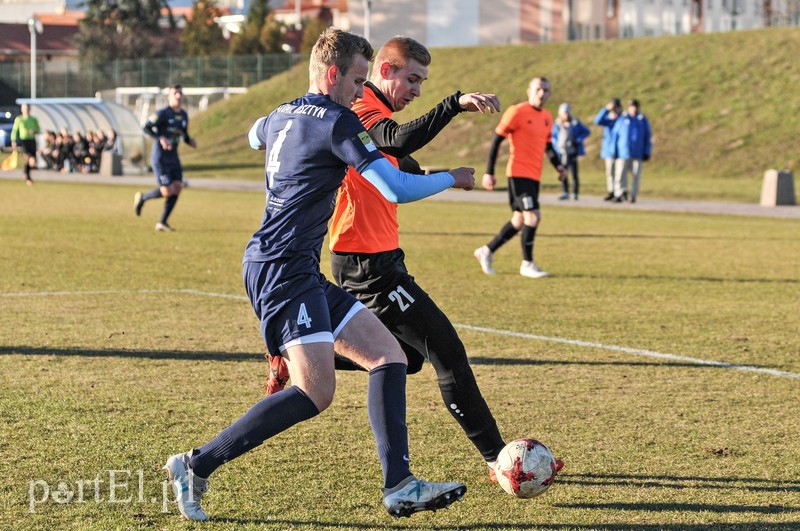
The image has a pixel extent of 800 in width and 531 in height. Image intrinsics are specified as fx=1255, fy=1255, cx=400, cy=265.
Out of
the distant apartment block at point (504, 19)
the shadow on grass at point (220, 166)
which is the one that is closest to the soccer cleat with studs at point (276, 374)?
the shadow on grass at point (220, 166)

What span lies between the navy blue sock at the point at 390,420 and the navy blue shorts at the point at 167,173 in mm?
13742

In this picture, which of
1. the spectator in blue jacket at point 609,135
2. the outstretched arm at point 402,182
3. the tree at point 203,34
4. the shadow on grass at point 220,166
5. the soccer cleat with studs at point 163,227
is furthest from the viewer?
the tree at point 203,34

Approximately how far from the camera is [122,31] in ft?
298

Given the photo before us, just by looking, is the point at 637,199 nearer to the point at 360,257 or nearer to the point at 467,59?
the point at 360,257

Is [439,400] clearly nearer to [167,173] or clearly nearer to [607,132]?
[167,173]

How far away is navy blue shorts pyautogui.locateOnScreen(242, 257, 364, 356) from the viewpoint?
4832 millimetres

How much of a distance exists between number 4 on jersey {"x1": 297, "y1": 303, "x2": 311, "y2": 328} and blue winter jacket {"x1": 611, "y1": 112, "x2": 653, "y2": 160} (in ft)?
78.6

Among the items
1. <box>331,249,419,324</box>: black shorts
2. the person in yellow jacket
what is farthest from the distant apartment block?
<box>331,249,419,324</box>: black shorts

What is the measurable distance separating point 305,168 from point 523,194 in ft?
30.0

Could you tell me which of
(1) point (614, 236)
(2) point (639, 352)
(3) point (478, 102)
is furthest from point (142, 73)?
(3) point (478, 102)

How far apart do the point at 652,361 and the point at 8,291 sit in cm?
641

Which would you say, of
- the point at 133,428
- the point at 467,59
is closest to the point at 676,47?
the point at 467,59

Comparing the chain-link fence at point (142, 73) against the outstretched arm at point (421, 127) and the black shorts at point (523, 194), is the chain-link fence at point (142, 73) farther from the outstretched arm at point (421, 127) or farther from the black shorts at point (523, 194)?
the outstretched arm at point (421, 127)

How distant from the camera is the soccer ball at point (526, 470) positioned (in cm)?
527
